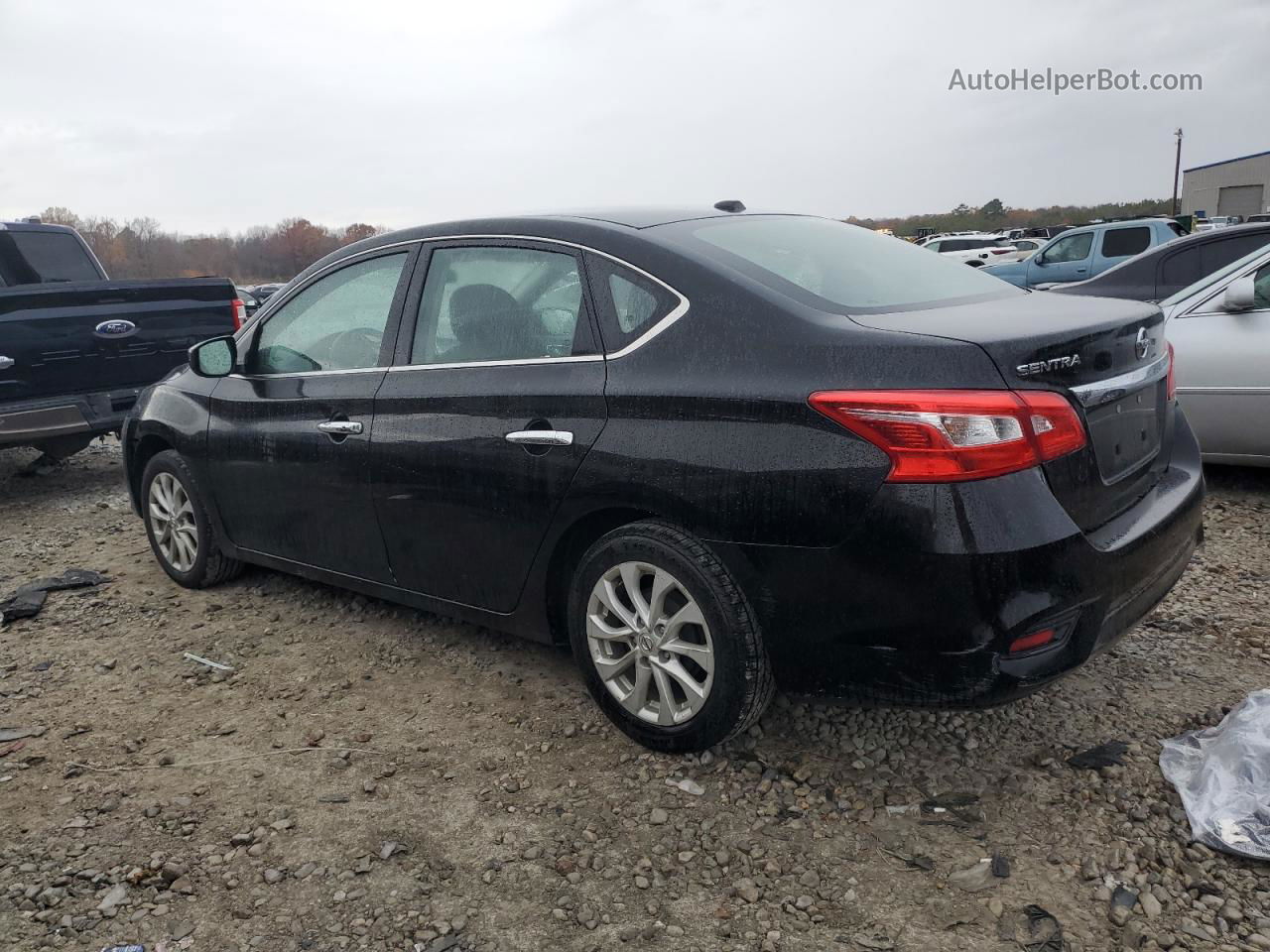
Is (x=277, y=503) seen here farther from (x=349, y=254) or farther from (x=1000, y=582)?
(x=1000, y=582)

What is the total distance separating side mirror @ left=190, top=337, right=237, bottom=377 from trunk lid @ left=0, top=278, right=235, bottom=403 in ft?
9.30

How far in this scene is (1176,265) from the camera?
7012 millimetres

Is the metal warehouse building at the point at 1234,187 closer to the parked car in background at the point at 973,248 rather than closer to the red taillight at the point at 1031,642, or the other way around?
the parked car in background at the point at 973,248

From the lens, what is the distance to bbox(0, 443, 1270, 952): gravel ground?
2.37 metres

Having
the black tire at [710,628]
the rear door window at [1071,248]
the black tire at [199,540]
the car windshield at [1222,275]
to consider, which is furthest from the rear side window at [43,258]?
the rear door window at [1071,248]

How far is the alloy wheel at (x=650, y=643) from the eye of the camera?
9.36 ft

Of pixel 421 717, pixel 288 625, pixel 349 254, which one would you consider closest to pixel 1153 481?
pixel 421 717

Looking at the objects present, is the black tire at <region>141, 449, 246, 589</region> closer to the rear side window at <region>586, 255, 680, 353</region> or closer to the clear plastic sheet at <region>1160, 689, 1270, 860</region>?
the rear side window at <region>586, 255, 680, 353</region>

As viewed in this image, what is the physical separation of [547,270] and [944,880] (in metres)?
2.09

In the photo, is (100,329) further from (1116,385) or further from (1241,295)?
(1241,295)

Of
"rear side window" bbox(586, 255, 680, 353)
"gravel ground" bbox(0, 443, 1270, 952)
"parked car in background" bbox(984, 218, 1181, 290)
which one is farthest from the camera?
"parked car in background" bbox(984, 218, 1181, 290)

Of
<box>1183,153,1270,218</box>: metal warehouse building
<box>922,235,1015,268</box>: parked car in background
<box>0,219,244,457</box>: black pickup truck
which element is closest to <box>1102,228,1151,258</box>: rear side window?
<box>922,235,1015,268</box>: parked car in background

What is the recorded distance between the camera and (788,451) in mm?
2570

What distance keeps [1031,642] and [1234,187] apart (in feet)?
238
